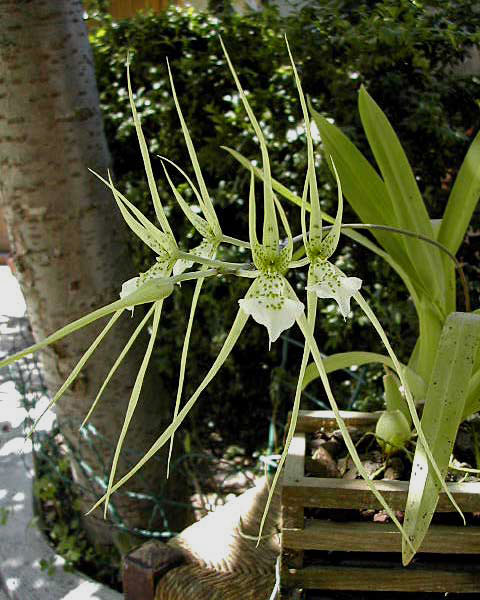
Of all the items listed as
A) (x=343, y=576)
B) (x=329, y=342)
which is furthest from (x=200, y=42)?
(x=343, y=576)

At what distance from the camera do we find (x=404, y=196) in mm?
1160

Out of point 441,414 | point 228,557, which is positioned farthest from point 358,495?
point 228,557

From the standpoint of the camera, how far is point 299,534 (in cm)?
93

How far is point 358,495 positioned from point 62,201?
121 centimetres

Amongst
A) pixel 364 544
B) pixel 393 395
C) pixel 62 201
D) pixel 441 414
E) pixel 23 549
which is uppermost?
pixel 62 201

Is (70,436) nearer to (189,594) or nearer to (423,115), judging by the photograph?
(189,594)

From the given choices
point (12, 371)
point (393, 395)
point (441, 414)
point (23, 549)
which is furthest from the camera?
point (12, 371)

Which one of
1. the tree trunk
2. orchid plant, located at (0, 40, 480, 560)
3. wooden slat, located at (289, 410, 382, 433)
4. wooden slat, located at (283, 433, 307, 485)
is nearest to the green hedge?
the tree trunk

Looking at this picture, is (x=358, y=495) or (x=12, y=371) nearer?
(x=358, y=495)

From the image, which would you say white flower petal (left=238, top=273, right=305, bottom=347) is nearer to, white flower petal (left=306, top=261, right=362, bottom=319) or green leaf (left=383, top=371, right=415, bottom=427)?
white flower petal (left=306, top=261, right=362, bottom=319)

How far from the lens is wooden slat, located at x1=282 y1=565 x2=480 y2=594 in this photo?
0.94 metres

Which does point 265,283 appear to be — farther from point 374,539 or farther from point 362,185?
point 362,185

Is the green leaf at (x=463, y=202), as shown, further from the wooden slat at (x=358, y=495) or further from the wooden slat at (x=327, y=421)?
the wooden slat at (x=358, y=495)

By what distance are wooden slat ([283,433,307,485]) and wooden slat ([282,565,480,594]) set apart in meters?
0.14
